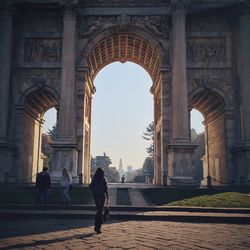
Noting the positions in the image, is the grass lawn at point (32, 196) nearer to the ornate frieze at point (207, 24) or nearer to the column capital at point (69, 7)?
the column capital at point (69, 7)

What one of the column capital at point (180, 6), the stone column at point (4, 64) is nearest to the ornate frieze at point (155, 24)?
the column capital at point (180, 6)

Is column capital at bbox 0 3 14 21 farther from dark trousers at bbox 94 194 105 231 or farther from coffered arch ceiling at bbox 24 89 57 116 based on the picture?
dark trousers at bbox 94 194 105 231

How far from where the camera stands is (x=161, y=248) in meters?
6.91

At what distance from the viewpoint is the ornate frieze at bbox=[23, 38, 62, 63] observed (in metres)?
25.9

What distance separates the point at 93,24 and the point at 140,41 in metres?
3.83

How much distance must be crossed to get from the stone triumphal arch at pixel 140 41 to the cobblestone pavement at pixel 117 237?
13.4 m

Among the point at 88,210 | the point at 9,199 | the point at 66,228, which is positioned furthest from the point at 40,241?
the point at 9,199

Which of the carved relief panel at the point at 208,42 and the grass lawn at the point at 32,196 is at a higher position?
the carved relief panel at the point at 208,42

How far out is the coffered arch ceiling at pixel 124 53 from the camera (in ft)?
88.6

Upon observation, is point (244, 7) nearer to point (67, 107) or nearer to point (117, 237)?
point (67, 107)

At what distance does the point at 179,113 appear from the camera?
23906mm

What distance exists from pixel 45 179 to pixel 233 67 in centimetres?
1647

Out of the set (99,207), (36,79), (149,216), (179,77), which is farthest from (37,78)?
(99,207)

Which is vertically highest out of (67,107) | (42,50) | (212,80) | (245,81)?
(42,50)
